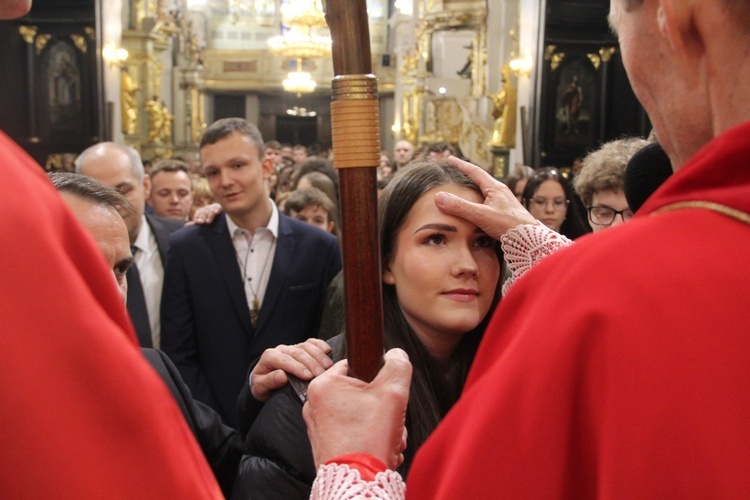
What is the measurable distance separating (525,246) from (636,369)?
1.30 metres

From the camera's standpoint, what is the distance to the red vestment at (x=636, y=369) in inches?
37.4

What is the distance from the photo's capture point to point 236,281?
4344mm

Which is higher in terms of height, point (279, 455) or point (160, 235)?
point (160, 235)

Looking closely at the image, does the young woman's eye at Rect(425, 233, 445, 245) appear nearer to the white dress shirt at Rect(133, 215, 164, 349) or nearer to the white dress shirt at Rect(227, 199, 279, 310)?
the white dress shirt at Rect(227, 199, 279, 310)

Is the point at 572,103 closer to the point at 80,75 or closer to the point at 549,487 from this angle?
the point at 80,75

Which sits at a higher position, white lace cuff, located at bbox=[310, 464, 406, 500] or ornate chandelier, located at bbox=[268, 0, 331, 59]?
ornate chandelier, located at bbox=[268, 0, 331, 59]

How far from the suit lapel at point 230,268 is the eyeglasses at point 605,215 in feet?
5.63

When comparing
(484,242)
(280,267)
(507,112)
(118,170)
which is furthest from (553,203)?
(507,112)

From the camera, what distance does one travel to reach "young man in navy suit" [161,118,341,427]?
4.24 m

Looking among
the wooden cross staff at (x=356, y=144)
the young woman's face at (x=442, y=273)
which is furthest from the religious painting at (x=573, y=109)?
the wooden cross staff at (x=356, y=144)

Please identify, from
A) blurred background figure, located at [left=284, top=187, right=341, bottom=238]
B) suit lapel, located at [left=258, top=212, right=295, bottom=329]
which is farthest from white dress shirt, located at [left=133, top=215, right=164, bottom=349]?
blurred background figure, located at [left=284, top=187, right=341, bottom=238]

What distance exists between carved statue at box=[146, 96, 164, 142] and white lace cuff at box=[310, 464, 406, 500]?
66.4 ft

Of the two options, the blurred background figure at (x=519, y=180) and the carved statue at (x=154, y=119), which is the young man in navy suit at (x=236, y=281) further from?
the carved statue at (x=154, y=119)

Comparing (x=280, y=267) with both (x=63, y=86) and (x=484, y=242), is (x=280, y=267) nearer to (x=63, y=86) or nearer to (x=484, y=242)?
(x=484, y=242)
